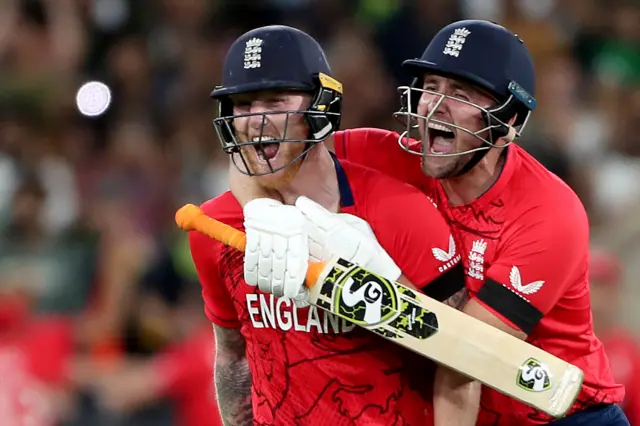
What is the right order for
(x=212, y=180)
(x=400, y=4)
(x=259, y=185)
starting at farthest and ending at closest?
(x=400, y=4) → (x=212, y=180) → (x=259, y=185)

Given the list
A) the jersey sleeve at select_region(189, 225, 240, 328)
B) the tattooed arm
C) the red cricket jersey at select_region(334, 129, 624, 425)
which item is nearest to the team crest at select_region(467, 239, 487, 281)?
the red cricket jersey at select_region(334, 129, 624, 425)

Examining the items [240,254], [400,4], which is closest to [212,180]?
[400,4]

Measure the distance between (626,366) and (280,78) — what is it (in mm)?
2968

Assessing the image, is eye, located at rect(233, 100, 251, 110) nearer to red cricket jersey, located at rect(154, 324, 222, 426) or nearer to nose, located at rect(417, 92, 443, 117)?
nose, located at rect(417, 92, 443, 117)

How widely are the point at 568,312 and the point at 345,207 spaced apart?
734 mm

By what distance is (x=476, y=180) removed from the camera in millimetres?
3471

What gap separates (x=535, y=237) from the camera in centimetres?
327

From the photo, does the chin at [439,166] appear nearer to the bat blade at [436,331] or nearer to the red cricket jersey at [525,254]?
the red cricket jersey at [525,254]

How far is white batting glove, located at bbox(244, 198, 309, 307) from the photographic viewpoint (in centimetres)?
302

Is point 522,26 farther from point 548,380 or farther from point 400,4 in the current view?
point 548,380

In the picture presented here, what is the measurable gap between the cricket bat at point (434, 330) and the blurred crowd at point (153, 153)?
7.88 ft

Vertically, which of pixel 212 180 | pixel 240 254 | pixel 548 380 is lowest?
pixel 212 180

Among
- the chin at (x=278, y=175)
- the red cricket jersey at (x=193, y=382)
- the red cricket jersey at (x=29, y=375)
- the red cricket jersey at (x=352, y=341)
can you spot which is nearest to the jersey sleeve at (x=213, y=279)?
the red cricket jersey at (x=352, y=341)

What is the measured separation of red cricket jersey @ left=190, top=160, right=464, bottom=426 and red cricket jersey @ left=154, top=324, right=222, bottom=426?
247 centimetres
